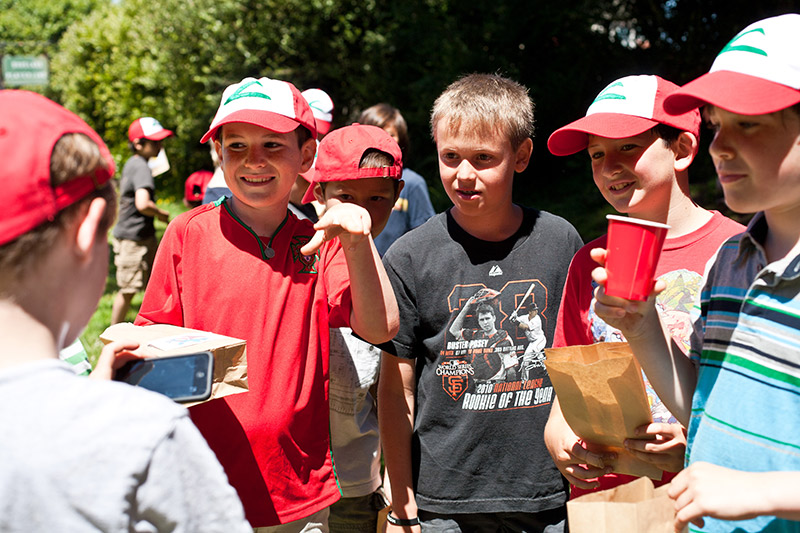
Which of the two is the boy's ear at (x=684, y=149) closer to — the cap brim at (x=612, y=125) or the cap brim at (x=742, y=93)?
the cap brim at (x=612, y=125)

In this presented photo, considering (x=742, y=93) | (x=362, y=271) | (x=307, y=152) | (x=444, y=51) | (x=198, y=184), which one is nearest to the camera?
(x=742, y=93)

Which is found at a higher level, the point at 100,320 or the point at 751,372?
the point at 751,372

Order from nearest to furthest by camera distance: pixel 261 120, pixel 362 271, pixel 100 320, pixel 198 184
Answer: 1. pixel 362 271
2. pixel 261 120
3. pixel 198 184
4. pixel 100 320

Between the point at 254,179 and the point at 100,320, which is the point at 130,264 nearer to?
the point at 100,320

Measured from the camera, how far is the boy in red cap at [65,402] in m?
1.23

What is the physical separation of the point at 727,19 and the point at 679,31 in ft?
3.32

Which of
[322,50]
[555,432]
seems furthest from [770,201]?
[322,50]

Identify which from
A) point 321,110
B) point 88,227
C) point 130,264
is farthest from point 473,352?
point 130,264

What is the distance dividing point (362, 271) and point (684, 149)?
115 cm

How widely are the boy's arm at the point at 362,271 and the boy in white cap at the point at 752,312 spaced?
780mm

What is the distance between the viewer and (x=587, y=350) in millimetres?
1804

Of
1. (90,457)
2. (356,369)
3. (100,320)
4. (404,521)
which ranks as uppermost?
(90,457)

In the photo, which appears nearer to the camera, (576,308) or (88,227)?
(88,227)

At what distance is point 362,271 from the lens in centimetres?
220
